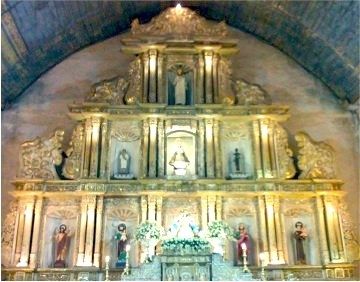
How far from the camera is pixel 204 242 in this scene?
46.9 ft

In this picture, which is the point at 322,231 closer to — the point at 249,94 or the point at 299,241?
the point at 299,241

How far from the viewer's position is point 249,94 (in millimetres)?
18734

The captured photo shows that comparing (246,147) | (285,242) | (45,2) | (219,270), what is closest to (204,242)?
(219,270)

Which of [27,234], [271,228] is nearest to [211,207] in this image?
[271,228]

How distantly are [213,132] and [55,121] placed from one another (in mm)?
5915

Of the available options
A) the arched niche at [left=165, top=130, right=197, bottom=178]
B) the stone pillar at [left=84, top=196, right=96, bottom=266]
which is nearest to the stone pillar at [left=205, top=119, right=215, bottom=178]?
the arched niche at [left=165, top=130, right=197, bottom=178]

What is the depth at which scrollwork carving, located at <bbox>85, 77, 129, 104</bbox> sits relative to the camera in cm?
1841

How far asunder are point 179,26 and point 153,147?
4933 millimetres

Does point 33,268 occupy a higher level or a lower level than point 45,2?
lower

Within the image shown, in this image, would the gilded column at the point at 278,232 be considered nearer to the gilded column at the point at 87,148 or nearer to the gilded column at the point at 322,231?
the gilded column at the point at 322,231

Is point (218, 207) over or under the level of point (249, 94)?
under

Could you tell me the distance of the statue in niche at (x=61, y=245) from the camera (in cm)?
1641

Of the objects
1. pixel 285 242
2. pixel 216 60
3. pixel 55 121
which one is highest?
pixel 216 60

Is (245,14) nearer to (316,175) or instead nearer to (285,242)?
(316,175)
